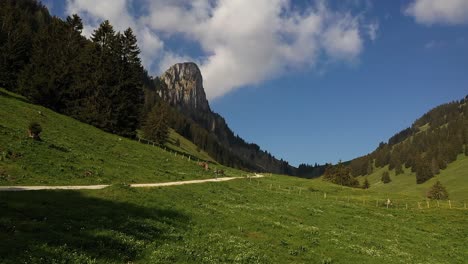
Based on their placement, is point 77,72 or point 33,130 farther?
point 77,72

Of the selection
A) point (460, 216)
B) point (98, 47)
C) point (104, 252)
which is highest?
point (98, 47)

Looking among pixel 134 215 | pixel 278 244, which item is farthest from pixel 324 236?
pixel 134 215

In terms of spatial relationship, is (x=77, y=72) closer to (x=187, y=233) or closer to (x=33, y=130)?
(x=33, y=130)

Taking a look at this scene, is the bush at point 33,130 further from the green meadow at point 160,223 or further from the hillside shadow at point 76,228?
the hillside shadow at point 76,228

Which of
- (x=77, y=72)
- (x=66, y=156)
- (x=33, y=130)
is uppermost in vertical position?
(x=77, y=72)

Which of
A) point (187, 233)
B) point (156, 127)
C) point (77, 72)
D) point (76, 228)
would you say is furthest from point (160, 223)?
point (156, 127)

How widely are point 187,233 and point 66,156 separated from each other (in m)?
24.2

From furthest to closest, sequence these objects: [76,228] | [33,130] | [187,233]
A: [33,130] → [187,233] → [76,228]

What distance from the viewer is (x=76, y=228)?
1855cm

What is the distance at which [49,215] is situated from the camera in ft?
64.5

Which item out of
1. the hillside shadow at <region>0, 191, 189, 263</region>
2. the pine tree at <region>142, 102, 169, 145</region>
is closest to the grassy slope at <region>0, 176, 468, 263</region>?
the hillside shadow at <region>0, 191, 189, 263</region>

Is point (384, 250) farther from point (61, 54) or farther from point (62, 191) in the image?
point (61, 54)

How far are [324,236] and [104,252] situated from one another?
1922 cm

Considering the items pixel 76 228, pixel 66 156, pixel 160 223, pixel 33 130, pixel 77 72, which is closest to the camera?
pixel 76 228
